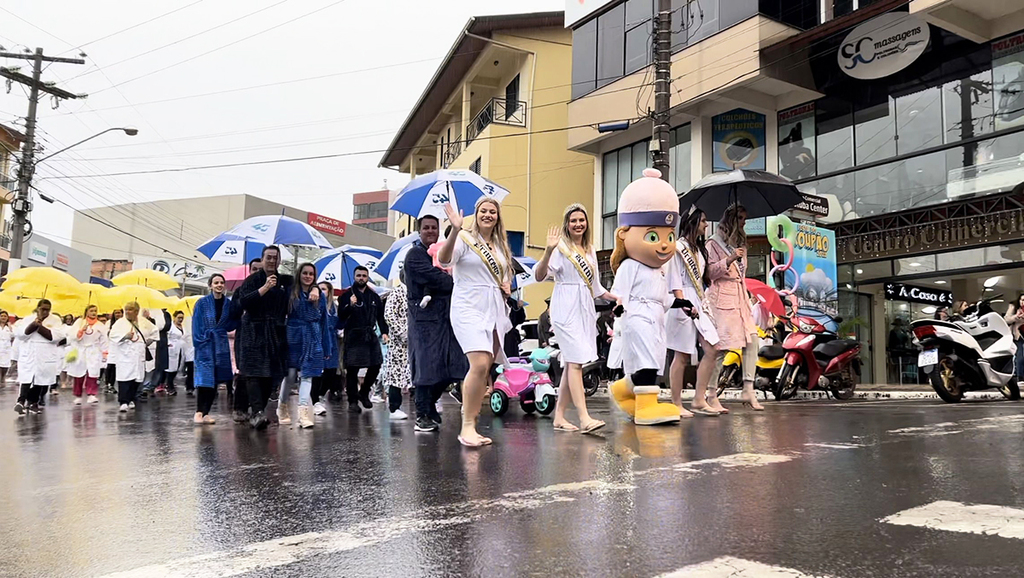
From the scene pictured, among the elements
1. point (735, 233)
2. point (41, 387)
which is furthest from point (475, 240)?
point (41, 387)

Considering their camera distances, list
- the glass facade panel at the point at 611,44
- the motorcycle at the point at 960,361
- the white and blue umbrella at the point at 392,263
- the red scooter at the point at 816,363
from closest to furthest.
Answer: the motorcycle at the point at 960,361, the red scooter at the point at 816,363, the white and blue umbrella at the point at 392,263, the glass facade panel at the point at 611,44

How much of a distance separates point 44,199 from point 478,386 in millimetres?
26356

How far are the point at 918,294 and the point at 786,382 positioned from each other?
26.9 feet

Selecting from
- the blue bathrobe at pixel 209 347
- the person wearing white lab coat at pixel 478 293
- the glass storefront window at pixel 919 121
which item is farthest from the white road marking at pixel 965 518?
the glass storefront window at pixel 919 121

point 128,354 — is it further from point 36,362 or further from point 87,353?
Result: point 87,353

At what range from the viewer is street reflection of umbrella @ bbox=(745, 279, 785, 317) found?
548 inches

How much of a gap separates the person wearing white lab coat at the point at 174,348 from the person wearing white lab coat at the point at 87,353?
2.06 meters

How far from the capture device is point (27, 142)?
26.6 m

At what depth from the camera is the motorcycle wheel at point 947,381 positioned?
32.9 feet

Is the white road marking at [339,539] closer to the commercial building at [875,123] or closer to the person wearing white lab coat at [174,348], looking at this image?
the person wearing white lab coat at [174,348]

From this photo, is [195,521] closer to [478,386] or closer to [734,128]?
[478,386]

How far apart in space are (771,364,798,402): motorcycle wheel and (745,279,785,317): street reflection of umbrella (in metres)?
2.22

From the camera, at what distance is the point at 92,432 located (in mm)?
8320

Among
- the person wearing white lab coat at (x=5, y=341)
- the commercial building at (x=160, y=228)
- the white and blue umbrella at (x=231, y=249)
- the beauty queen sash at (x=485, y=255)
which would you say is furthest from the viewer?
the commercial building at (x=160, y=228)
